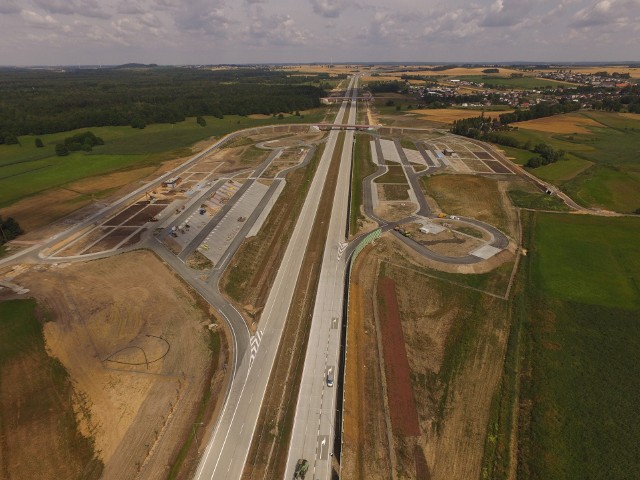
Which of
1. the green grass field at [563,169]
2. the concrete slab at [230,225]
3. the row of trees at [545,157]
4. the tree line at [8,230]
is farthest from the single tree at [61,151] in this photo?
the row of trees at [545,157]

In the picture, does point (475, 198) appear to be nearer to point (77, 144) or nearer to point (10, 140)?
point (77, 144)

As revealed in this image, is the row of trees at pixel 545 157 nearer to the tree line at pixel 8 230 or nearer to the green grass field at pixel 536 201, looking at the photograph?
the green grass field at pixel 536 201

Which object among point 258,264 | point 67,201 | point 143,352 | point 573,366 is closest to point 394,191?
point 258,264

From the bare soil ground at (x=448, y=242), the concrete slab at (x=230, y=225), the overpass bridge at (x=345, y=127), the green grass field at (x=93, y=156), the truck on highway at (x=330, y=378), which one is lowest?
the truck on highway at (x=330, y=378)

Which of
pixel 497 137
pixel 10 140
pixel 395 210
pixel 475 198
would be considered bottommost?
pixel 475 198

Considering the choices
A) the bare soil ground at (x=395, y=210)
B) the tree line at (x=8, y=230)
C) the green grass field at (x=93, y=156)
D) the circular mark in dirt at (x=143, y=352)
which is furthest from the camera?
the green grass field at (x=93, y=156)

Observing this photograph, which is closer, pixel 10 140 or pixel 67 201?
pixel 67 201

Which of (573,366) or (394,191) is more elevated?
(394,191)

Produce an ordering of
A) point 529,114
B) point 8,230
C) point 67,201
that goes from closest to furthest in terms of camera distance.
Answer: point 8,230
point 67,201
point 529,114

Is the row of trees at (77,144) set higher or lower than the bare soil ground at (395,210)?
higher
